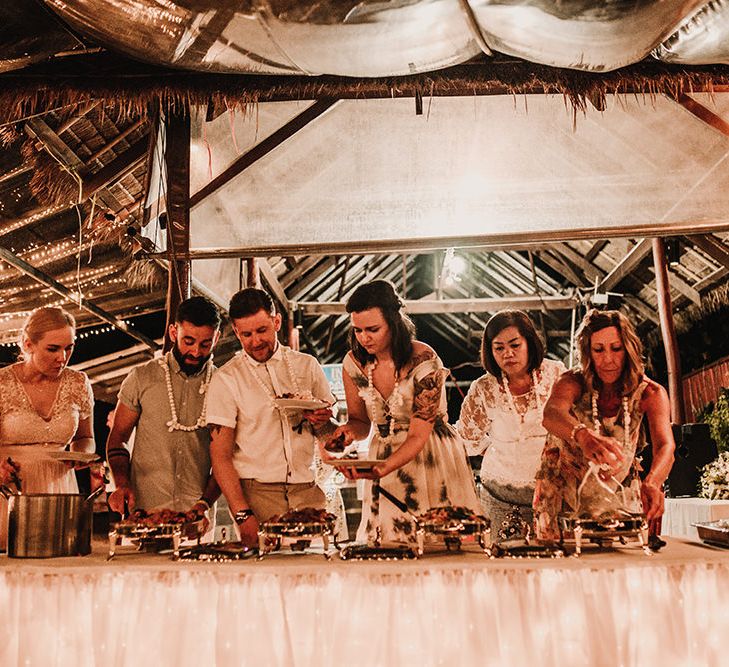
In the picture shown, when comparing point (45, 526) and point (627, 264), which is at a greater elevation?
point (627, 264)

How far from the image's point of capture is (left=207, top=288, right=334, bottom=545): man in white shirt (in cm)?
292

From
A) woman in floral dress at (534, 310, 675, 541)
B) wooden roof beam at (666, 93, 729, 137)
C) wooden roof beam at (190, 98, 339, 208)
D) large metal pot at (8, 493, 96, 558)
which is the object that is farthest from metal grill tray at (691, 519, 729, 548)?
wooden roof beam at (190, 98, 339, 208)

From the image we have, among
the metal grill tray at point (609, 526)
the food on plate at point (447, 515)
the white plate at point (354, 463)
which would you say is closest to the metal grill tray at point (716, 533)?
the metal grill tray at point (609, 526)

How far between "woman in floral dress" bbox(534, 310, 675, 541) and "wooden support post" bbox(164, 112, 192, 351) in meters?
2.24

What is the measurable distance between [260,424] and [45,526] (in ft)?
3.01

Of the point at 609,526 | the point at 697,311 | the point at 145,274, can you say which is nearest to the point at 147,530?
the point at 609,526

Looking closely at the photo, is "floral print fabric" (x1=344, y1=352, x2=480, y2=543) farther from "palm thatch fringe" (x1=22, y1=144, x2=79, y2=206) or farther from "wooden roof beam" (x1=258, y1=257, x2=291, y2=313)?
Result: "wooden roof beam" (x1=258, y1=257, x2=291, y2=313)

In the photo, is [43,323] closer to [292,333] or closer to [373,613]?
[373,613]

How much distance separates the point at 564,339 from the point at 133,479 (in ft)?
43.8

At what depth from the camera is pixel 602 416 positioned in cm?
281

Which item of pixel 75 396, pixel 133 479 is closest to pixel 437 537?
pixel 133 479

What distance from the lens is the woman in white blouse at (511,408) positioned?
136 inches

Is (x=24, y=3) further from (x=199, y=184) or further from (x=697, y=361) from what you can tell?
(x=697, y=361)

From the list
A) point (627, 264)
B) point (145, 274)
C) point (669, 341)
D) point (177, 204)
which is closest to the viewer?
point (177, 204)
